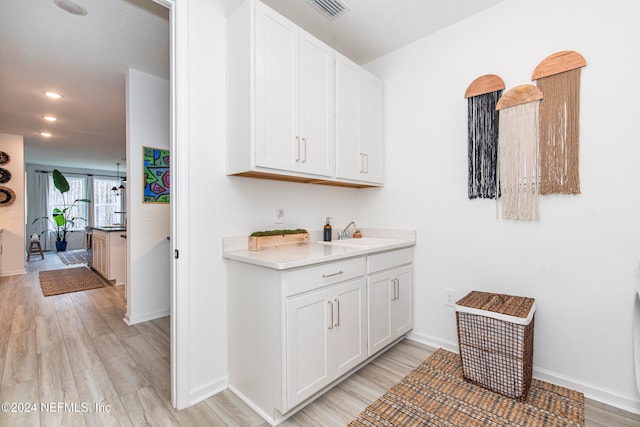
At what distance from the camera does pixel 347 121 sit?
2348mm

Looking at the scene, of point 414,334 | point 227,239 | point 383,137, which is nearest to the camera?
point 227,239

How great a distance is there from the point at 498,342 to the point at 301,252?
1286 millimetres

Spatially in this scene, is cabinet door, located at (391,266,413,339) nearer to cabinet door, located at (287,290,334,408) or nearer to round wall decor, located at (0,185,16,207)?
cabinet door, located at (287,290,334,408)

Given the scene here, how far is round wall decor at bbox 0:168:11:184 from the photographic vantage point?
16.5ft

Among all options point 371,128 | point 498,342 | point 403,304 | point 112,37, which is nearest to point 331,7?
point 371,128

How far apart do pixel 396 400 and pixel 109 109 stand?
4.78 m

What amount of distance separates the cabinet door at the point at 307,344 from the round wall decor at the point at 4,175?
6435 millimetres

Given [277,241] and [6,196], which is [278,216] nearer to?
[277,241]

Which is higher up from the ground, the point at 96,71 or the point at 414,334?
the point at 96,71

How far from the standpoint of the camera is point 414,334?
2.56 m

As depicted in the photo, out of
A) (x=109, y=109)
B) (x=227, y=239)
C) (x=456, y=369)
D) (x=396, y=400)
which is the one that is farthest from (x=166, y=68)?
(x=456, y=369)

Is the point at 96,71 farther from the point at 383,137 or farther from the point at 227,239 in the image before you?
the point at 383,137

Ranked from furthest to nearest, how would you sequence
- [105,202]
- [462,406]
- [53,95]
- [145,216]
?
[105,202], [53,95], [145,216], [462,406]

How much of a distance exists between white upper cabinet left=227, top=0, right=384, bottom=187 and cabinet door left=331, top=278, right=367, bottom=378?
83 cm
